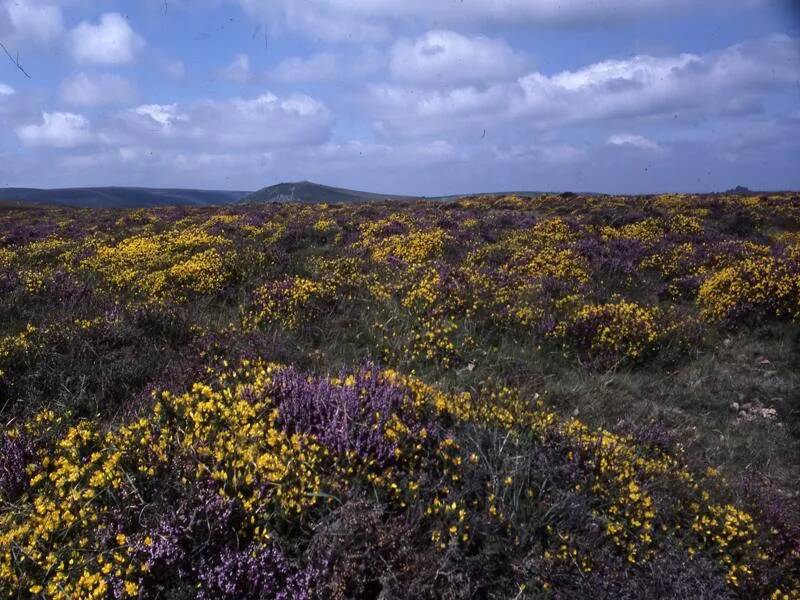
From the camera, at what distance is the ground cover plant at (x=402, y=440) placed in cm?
284

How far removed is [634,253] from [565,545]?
963cm

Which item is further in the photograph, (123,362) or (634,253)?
(634,253)

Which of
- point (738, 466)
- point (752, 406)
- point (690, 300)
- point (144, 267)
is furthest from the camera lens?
point (144, 267)

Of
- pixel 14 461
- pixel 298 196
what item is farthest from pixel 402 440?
pixel 298 196

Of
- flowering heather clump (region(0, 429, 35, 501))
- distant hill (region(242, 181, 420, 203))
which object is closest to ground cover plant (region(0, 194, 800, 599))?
flowering heather clump (region(0, 429, 35, 501))

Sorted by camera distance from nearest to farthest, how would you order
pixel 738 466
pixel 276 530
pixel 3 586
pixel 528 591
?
pixel 3 586 < pixel 528 591 < pixel 276 530 < pixel 738 466

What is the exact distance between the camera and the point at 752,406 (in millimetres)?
5625

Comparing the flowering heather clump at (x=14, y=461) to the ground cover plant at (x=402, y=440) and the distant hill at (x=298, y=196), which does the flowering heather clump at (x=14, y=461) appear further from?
the distant hill at (x=298, y=196)

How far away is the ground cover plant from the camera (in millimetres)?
2840

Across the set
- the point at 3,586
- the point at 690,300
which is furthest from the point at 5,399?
the point at 690,300

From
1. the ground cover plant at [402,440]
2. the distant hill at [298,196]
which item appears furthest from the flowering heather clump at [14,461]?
the distant hill at [298,196]

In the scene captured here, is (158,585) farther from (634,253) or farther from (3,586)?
(634,253)

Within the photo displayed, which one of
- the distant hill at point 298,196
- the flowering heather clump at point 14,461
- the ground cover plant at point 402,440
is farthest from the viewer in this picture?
the distant hill at point 298,196

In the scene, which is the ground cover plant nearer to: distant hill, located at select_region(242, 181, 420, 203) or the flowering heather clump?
the flowering heather clump
